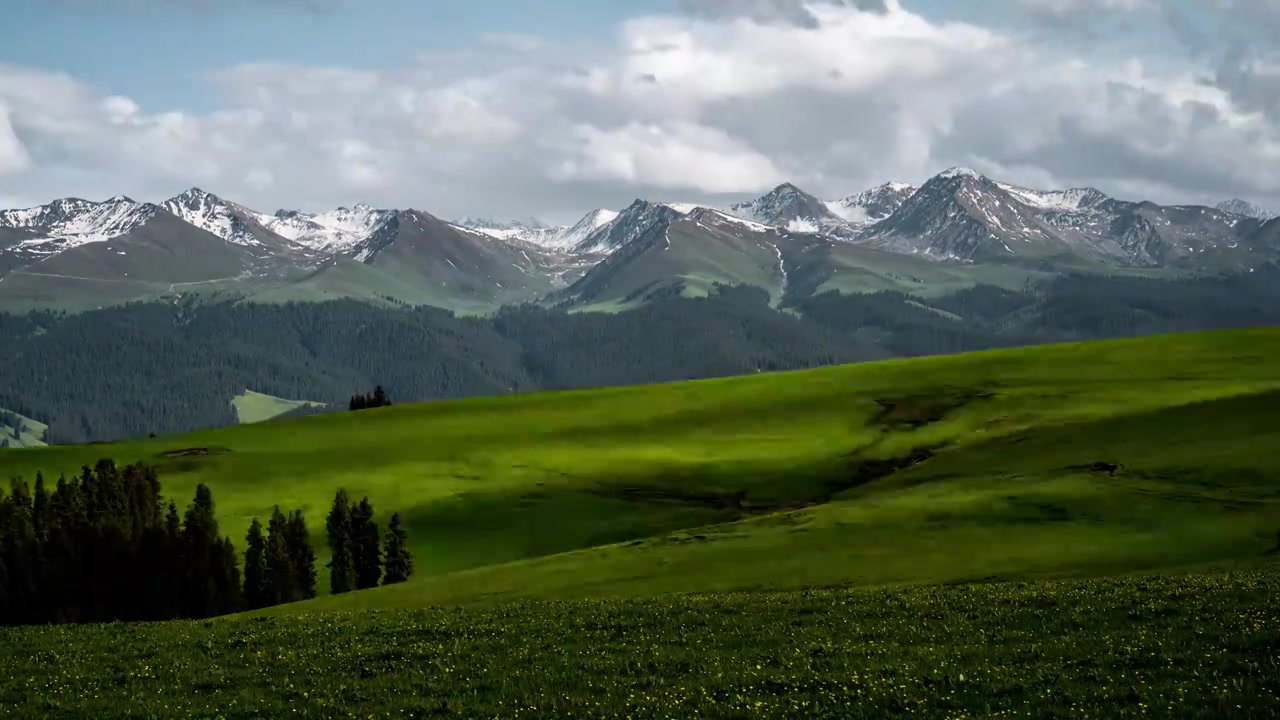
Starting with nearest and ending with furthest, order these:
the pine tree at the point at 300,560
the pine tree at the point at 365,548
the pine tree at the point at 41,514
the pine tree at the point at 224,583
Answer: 1. the pine tree at the point at 300,560
2. the pine tree at the point at 224,583
3. the pine tree at the point at 365,548
4. the pine tree at the point at 41,514

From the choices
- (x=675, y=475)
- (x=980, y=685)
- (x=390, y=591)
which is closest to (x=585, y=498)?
(x=675, y=475)

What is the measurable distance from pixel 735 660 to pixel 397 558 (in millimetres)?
64157

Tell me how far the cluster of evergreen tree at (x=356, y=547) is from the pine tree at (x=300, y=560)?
226cm

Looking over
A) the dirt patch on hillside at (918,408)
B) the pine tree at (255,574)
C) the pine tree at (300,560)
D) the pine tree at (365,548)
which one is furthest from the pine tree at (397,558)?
the dirt patch on hillside at (918,408)

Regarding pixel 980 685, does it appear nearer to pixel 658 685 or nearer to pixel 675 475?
pixel 658 685

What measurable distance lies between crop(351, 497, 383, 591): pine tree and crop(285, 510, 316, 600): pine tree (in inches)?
148

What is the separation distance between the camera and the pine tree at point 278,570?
90.0m

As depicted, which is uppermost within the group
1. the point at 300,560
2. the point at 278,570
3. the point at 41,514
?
the point at 41,514

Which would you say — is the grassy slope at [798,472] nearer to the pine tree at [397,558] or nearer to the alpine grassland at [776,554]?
the alpine grassland at [776,554]

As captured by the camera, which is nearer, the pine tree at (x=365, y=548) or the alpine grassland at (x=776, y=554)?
the alpine grassland at (x=776, y=554)

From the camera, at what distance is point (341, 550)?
96438mm

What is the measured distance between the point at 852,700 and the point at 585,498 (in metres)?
81.4

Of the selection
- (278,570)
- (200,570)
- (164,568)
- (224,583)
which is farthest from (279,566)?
(164,568)

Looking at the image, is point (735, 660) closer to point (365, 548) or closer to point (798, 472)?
point (365, 548)
